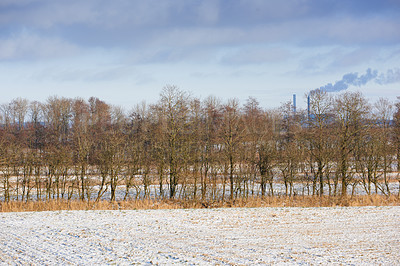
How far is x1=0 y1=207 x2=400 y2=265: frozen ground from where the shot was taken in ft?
33.9

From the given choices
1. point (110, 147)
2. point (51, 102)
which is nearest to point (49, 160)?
point (110, 147)

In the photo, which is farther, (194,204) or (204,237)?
(194,204)

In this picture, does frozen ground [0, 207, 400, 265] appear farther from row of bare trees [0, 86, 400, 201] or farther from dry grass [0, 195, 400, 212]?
row of bare trees [0, 86, 400, 201]

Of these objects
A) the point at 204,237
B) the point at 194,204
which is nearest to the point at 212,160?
the point at 194,204

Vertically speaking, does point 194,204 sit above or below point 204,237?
above

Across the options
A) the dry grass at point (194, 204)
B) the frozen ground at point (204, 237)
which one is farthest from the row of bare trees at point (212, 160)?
the frozen ground at point (204, 237)

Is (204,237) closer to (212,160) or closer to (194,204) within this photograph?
(194,204)

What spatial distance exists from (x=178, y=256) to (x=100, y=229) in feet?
15.3

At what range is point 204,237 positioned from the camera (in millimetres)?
13141

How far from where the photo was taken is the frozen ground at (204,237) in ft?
33.9

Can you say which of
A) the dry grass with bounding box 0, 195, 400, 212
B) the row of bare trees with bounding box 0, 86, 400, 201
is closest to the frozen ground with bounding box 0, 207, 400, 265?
the dry grass with bounding box 0, 195, 400, 212

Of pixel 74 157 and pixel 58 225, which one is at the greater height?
pixel 74 157

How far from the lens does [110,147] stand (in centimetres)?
3045

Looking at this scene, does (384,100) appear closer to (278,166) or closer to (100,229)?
(278,166)
